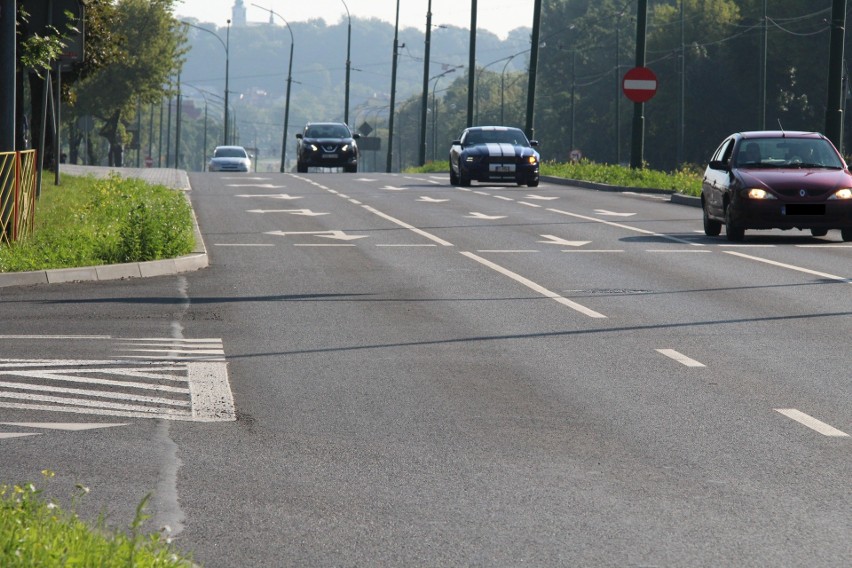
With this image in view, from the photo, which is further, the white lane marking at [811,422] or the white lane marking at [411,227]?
the white lane marking at [411,227]

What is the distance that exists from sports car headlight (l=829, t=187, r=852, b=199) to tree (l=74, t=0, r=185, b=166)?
2360 inches

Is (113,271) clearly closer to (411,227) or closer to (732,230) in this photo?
(411,227)

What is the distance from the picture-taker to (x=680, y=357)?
10828mm

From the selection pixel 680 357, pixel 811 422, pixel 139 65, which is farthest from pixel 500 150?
pixel 139 65

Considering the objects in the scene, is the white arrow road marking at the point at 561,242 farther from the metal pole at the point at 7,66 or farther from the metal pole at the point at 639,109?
the metal pole at the point at 639,109

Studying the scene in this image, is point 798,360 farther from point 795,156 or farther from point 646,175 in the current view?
point 646,175

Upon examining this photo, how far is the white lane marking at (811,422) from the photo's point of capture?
7.90 metres

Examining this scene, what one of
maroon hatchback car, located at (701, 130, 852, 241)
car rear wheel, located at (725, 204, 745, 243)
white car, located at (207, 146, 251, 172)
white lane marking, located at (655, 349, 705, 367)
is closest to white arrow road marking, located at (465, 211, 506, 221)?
maroon hatchback car, located at (701, 130, 852, 241)

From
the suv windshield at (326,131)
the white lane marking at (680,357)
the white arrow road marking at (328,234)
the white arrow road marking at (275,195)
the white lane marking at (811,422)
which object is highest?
the suv windshield at (326,131)

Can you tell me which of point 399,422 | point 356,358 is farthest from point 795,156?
point 399,422

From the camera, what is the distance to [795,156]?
76.1ft

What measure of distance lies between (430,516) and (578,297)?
911 cm

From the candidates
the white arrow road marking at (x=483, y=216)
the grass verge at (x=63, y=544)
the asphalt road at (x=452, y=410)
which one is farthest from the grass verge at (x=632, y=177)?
the grass verge at (x=63, y=544)

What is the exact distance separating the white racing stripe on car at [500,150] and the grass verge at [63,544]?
36.0m
